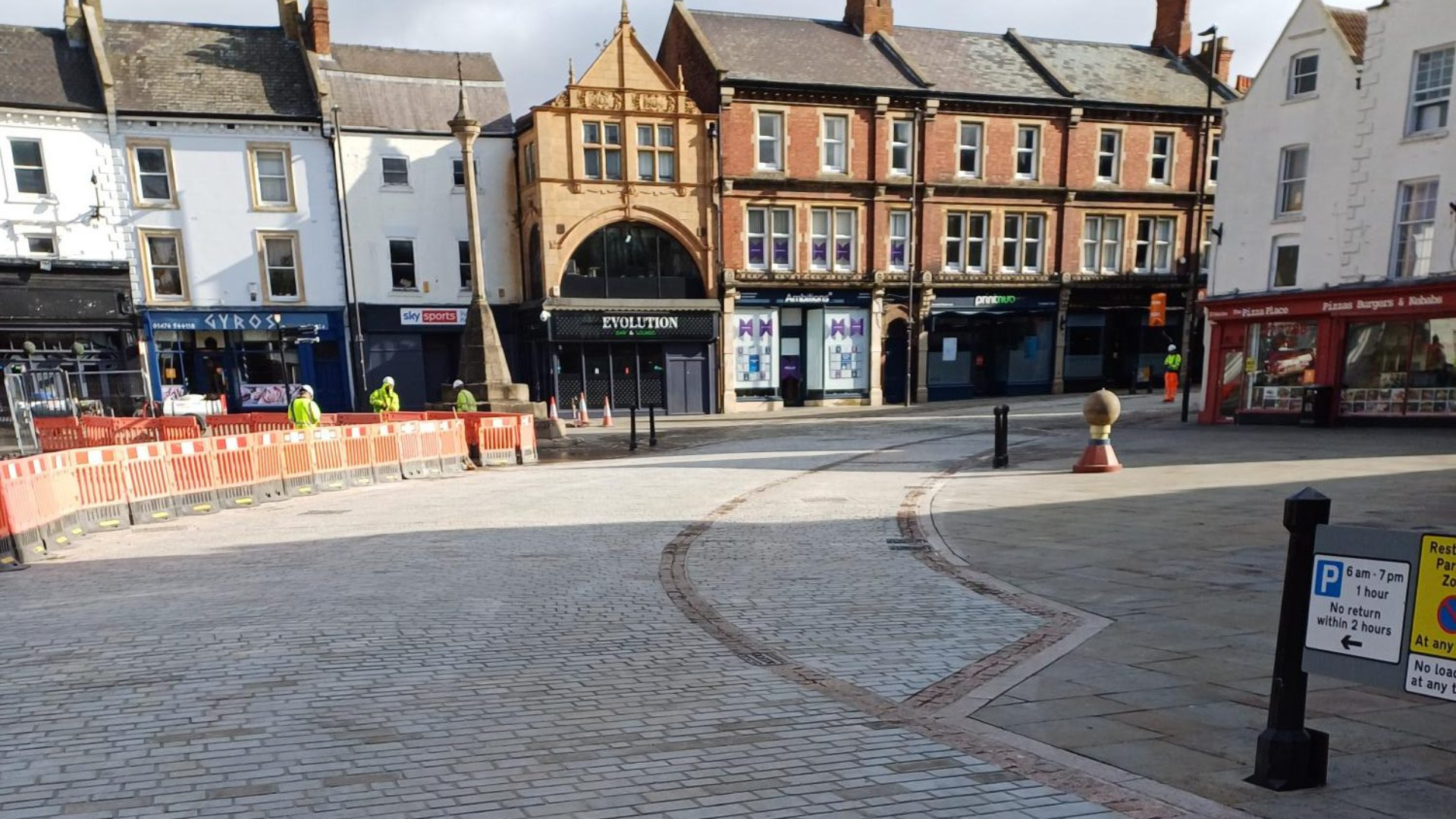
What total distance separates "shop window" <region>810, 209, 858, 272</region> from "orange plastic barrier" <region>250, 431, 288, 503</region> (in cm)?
1958

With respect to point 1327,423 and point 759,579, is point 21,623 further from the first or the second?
point 1327,423

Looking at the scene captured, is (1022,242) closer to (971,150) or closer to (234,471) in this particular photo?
(971,150)

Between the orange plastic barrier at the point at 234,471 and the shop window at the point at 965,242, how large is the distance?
951 inches

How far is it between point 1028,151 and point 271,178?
1027 inches

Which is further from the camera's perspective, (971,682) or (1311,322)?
(1311,322)

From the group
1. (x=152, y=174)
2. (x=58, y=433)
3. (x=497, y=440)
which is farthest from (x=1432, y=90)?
(x=152, y=174)

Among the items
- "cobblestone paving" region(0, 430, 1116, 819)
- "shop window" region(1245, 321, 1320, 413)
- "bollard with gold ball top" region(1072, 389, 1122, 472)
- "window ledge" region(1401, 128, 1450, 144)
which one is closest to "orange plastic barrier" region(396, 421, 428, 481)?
"cobblestone paving" region(0, 430, 1116, 819)

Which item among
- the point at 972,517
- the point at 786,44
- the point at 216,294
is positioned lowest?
the point at 972,517

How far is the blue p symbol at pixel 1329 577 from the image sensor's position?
11.3ft

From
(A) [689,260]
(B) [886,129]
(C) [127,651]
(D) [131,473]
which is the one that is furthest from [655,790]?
(B) [886,129]

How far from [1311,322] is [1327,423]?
241 centimetres

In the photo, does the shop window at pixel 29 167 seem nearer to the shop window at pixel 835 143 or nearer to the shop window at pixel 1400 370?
the shop window at pixel 835 143

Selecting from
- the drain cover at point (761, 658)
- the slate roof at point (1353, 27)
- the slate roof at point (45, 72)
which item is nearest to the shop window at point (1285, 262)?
the slate roof at point (1353, 27)

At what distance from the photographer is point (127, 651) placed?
555 centimetres
